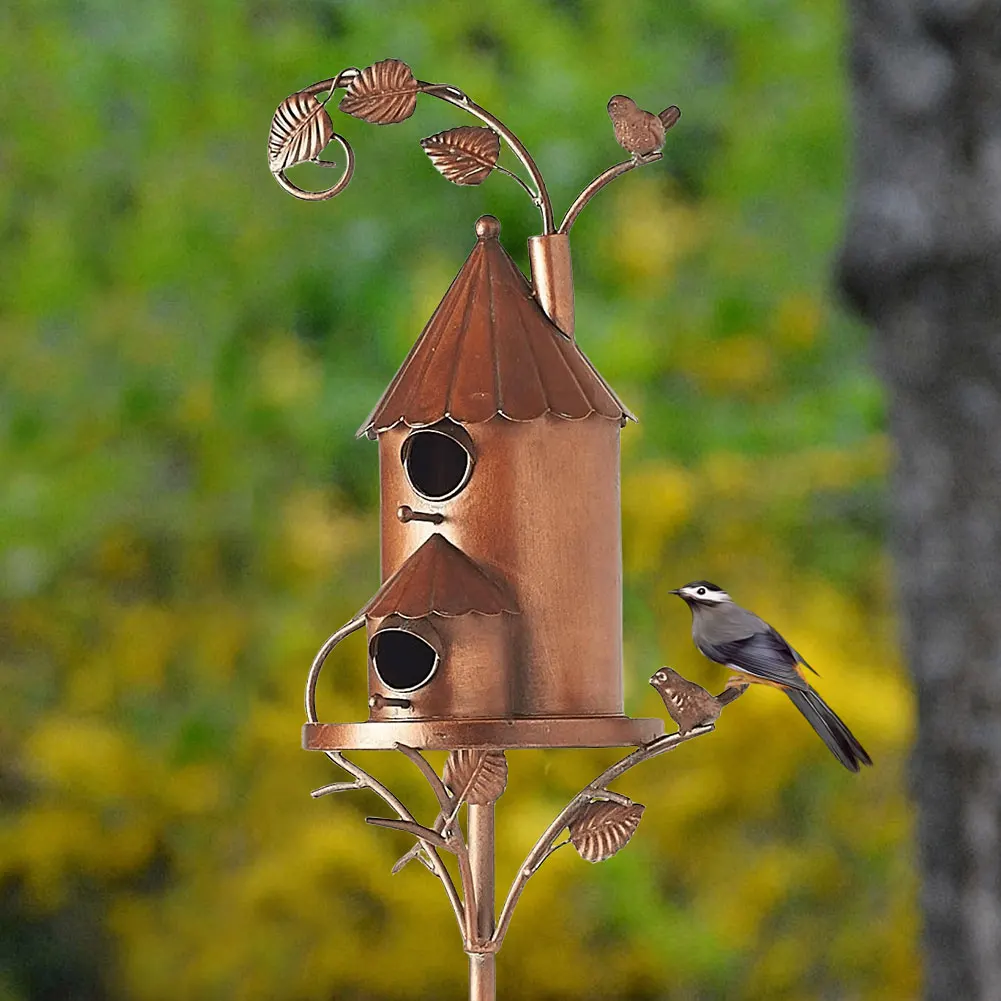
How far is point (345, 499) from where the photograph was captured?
3.95 m

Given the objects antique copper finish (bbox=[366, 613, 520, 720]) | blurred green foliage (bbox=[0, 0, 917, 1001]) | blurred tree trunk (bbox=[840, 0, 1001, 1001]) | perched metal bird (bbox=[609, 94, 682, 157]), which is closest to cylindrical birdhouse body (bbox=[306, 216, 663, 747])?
antique copper finish (bbox=[366, 613, 520, 720])

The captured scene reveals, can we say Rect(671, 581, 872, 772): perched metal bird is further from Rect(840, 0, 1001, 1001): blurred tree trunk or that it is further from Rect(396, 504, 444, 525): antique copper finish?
Rect(840, 0, 1001, 1001): blurred tree trunk

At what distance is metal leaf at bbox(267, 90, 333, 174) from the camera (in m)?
1.53

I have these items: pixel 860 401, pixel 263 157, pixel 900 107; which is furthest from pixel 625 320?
pixel 900 107

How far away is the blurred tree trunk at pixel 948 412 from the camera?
2465 mm

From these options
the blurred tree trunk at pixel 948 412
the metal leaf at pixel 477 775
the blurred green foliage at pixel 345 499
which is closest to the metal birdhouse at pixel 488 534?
the metal leaf at pixel 477 775

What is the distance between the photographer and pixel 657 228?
3.98m

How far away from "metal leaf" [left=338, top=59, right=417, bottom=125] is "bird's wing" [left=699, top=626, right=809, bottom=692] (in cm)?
57

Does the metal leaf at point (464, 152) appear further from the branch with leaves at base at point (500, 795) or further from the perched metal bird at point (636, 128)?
the branch with leaves at base at point (500, 795)

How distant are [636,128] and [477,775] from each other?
2.05ft

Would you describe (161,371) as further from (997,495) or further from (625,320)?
(997,495)

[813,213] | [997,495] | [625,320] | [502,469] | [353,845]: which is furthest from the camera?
[813,213]

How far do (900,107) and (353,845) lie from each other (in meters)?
1.90

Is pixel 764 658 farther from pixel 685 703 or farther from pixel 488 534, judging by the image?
pixel 488 534
